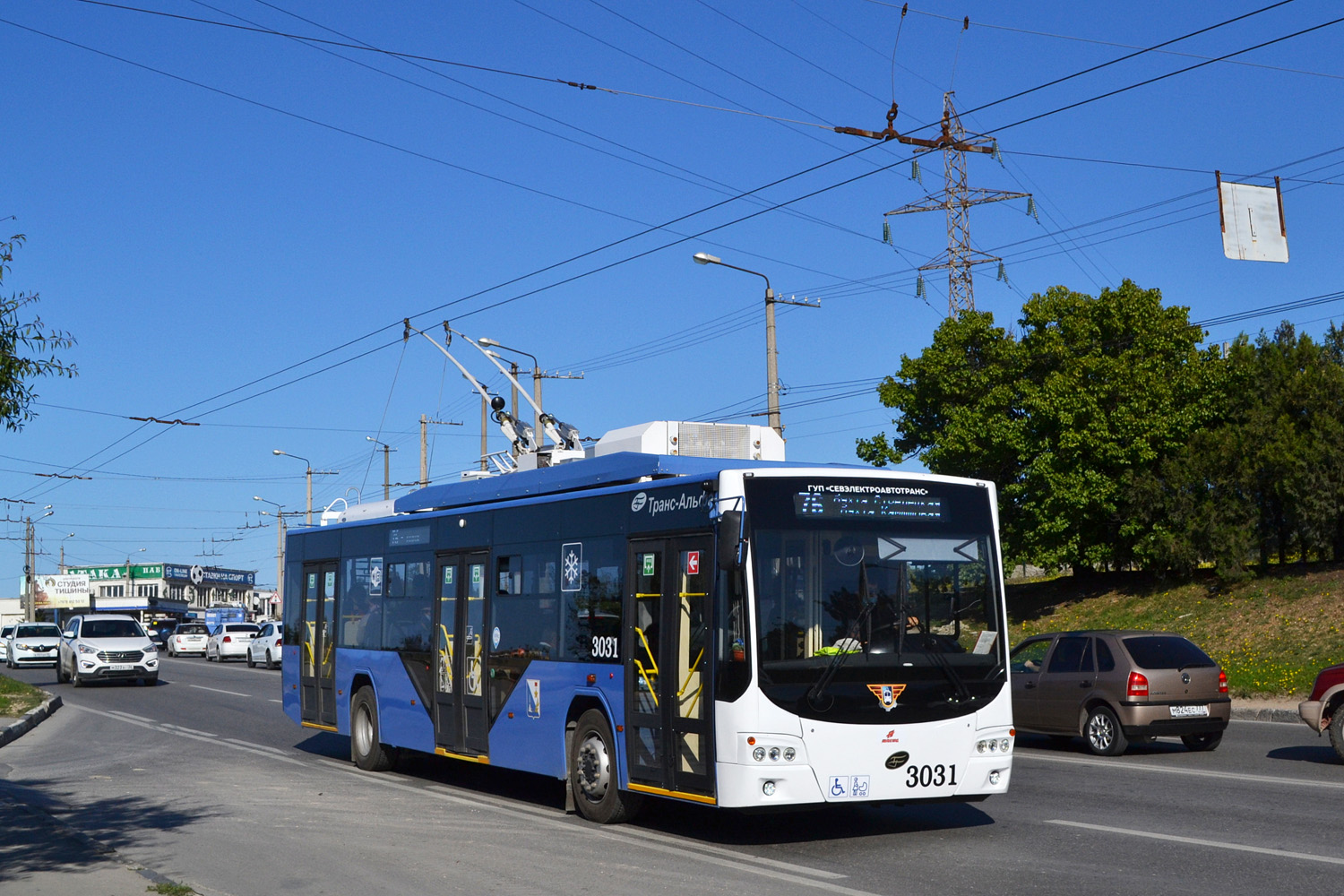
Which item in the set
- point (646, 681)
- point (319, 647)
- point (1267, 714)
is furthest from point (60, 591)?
point (646, 681)

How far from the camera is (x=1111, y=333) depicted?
37.6 metres

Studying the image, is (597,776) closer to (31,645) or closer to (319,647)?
(319,647)

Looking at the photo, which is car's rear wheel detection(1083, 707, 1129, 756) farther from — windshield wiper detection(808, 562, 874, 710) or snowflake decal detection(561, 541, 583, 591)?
snowflake decal detection(561, 541, 583, 591)

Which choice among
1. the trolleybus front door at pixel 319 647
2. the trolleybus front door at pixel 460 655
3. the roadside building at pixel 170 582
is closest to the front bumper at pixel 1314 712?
the trolleybus front door at pixel 460 655

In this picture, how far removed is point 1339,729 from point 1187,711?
1971 mm

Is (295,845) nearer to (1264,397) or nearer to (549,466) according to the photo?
(549,466)

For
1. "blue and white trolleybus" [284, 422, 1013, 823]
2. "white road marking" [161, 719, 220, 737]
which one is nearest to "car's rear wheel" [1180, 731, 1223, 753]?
"blue and white trolleybus" [284, 422, 1013, 823]

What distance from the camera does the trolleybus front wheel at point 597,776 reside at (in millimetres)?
10891

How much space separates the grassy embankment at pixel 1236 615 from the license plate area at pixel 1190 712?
819cm

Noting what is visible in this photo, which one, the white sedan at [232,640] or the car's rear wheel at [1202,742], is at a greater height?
the white sedan at [232,640]

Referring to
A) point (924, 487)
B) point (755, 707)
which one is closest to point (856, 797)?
point (755, 707)

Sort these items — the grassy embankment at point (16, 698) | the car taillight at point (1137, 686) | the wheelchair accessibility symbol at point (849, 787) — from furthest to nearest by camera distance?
the grassy embankment at point (16, 698) → the car taillight at point (1137, 686) → the wheelchair accessibility symbol at point (849, 787)

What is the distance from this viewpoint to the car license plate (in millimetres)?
15922

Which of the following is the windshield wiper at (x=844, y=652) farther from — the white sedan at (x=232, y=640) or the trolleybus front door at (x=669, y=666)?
the white sedan at (x=232, y=640)
